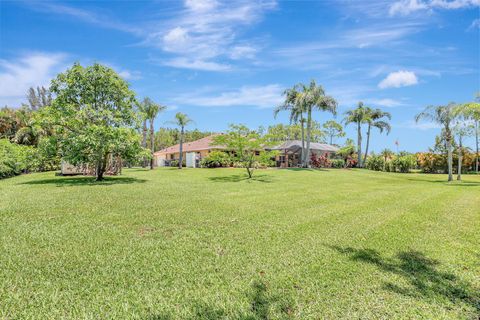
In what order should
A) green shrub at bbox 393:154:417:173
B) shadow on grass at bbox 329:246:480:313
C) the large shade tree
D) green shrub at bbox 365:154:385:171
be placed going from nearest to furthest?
shadow on grass at bbox 329:246:480:313
the large shade tree
green shrub at bbox 393:154:417:173
green shrub at bbox 365:154:385:171

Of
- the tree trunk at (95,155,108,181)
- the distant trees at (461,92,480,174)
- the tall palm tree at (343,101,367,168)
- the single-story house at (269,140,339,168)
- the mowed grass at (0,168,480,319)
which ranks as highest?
the tall palm tree at (343,101,367,168)

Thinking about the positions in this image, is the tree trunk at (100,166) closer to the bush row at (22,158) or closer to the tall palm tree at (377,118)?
the bush row at (22,158)

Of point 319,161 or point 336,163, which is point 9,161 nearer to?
point 319,161

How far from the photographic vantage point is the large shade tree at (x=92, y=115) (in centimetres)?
1465

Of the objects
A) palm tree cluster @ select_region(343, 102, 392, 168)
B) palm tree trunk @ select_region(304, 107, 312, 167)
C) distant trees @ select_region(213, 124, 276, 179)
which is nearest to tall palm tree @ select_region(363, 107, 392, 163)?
palm tree cluster @ select_region(343, 102, 392, 168)

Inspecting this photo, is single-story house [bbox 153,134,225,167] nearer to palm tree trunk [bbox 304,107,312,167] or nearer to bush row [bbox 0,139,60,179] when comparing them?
palm tree trunk [bbox 304,107,312,167]

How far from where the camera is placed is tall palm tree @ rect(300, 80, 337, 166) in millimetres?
31641

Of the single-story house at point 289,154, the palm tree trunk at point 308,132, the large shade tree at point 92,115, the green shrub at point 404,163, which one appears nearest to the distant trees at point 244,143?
the large shade tree at point 92,115

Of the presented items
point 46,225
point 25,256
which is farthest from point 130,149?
point 25,256

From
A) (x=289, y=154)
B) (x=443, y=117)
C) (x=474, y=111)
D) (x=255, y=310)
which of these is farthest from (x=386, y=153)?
(x=255, y=310)

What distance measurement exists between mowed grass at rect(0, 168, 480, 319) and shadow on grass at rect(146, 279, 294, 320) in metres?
0.02

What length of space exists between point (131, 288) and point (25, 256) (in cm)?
227

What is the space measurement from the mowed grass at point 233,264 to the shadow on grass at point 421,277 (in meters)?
0.02

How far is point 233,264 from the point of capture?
13.9 ft
